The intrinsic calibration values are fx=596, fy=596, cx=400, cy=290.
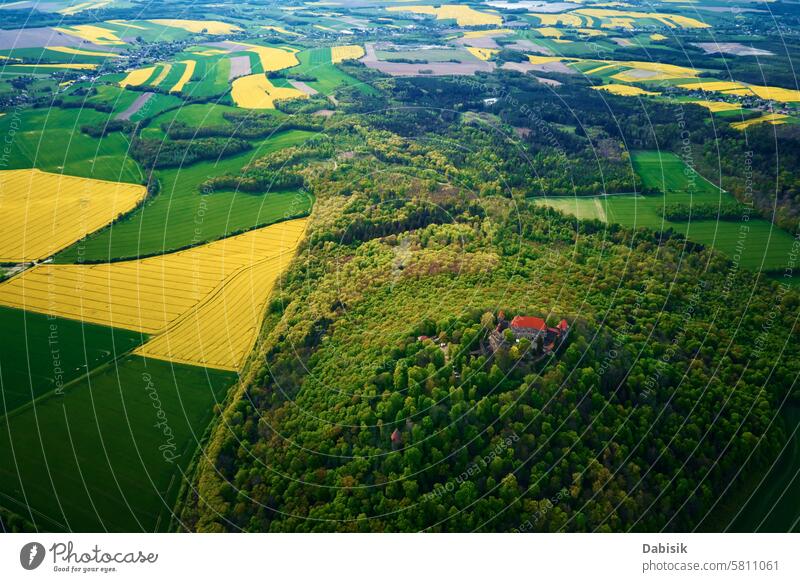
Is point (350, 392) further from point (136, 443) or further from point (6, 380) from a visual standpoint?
point (6, 380)

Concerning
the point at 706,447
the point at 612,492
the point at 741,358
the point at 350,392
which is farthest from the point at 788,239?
the point at 350,392

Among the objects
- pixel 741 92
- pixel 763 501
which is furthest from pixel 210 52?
pixel 763 501

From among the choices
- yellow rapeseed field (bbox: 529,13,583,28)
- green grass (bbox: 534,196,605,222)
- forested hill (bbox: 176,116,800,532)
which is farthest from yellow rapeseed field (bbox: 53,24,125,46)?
green grass (bbox: 534,196,605,222)

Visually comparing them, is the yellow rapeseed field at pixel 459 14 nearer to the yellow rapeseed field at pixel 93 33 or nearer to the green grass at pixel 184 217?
the yellow rapeseed field at pixel 93 33

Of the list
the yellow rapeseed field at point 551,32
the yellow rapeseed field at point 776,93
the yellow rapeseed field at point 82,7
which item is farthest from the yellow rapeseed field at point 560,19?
the yellow rapeseed field at point 82,7

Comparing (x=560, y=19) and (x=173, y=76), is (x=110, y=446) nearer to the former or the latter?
→ (x=173, y=76)

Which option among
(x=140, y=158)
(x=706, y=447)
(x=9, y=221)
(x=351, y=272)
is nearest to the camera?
(x=706, y=447)
